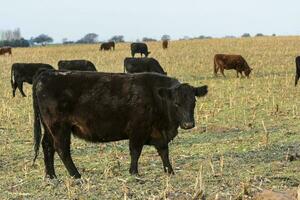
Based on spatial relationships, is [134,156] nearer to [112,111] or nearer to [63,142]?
[112,111]

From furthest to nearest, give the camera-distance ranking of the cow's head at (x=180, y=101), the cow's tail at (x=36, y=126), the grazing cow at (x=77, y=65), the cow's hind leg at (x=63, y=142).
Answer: the grazing cow at (x=77, y=65) → the cow's tail at (x=36, y=126) → the cow's hind leg at (x=63, y=142) → the cow's head at (x=180, y=101)

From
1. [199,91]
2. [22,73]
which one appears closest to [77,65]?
[22,73]

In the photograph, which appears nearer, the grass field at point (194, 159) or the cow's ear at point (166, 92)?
the grass field at point (194, 159)

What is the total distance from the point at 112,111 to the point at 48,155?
1270 mm

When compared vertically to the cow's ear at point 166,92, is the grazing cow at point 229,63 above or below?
below

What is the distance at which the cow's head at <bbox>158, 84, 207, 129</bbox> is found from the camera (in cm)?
826

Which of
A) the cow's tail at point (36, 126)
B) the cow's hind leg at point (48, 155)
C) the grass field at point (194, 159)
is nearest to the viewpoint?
the grass field at point (194, 159)

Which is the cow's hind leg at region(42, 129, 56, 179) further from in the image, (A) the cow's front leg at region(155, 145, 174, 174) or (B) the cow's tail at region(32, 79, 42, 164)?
(A) the cow's front leg at region(155, 145, 174, 174)

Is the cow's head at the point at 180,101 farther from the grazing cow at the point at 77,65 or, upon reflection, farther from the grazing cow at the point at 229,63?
the grazing cow at the point at 229,63

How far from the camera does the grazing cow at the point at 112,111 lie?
8.34 m

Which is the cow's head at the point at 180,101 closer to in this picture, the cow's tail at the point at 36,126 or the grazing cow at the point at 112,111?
the grazing cow at the point at 112,111

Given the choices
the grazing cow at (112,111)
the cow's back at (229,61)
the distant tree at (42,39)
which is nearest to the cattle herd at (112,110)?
the grazing cow at (112,111)

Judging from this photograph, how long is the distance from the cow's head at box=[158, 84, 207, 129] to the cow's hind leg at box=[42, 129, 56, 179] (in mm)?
1992

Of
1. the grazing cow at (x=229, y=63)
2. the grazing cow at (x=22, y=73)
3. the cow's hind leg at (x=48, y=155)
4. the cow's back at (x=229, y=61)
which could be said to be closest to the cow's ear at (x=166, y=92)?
the cow's hind leg at (x=48, y=155)
